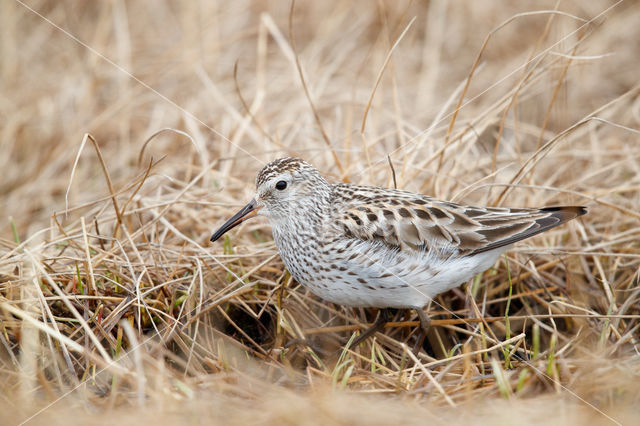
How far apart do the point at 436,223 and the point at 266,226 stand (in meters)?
1.55

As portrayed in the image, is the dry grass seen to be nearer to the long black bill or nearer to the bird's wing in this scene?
the long black bill

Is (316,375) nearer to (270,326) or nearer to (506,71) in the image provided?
(270,326)

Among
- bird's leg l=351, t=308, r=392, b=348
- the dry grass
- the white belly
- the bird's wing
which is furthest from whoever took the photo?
bird's leg l=351, t=308, r=392, b=348

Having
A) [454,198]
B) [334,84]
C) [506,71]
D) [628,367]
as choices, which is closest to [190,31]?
[334,84]

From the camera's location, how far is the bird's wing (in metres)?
4.17

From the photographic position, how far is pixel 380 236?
416cm

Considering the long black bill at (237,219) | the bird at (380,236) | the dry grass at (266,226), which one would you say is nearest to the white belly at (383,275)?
the bird at (380,236)

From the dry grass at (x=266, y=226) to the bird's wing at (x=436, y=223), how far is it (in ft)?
1.53

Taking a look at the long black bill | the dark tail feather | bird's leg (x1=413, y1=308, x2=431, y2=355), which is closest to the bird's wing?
the dark tail feather

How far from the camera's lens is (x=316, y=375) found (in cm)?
398

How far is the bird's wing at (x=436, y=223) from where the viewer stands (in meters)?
4.17

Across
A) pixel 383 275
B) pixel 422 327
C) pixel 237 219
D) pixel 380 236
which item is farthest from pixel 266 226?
pixel 422 327

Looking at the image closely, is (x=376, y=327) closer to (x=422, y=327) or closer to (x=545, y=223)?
(x=422, y=327)

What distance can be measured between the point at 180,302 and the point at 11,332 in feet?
3.43
